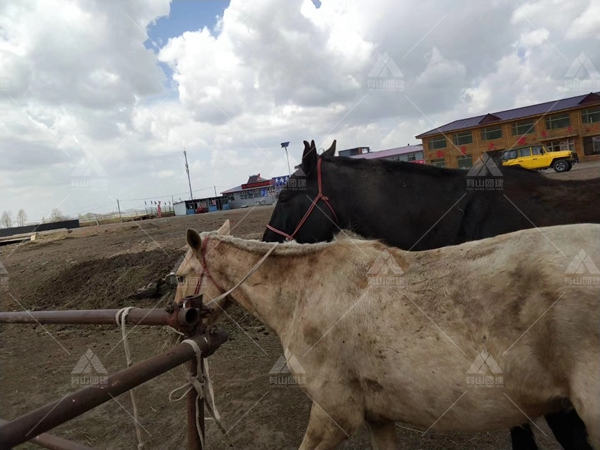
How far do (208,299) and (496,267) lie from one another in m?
1.91

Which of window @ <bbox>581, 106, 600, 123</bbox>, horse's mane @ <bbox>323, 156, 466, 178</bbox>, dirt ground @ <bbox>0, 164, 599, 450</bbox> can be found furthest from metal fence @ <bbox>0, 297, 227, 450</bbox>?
window @ <bbox>581, 106, 600, 123</bbox>

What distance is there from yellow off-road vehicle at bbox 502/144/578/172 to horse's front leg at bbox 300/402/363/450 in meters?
25.2

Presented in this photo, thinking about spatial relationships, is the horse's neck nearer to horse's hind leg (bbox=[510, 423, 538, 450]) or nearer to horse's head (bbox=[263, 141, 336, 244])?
horse's head (bbox=[263, 141, 336, 244])

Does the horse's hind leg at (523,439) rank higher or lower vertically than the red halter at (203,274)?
lower

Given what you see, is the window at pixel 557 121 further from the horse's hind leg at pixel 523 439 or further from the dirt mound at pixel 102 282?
the horse's hind leg at pixel 523 439

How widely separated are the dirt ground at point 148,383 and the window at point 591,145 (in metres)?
39.1

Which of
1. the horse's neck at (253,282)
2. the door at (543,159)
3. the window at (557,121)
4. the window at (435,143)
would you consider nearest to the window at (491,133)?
the window at (435,143)

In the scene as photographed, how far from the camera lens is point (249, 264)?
280cm

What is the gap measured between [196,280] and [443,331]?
5.80ft

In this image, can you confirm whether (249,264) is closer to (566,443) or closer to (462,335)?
(462,335)

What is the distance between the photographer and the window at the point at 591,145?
34.3 metres

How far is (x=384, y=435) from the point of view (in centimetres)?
246

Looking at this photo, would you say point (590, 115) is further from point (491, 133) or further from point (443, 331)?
point (443, 331)

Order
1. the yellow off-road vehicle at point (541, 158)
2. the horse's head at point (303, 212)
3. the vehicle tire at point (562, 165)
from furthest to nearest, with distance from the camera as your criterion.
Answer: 1. the yellow off-road vehicle at point (541, 158)
2. the vehicle tire at point (562, 165)
3. the horse's head at point (303, 212)
